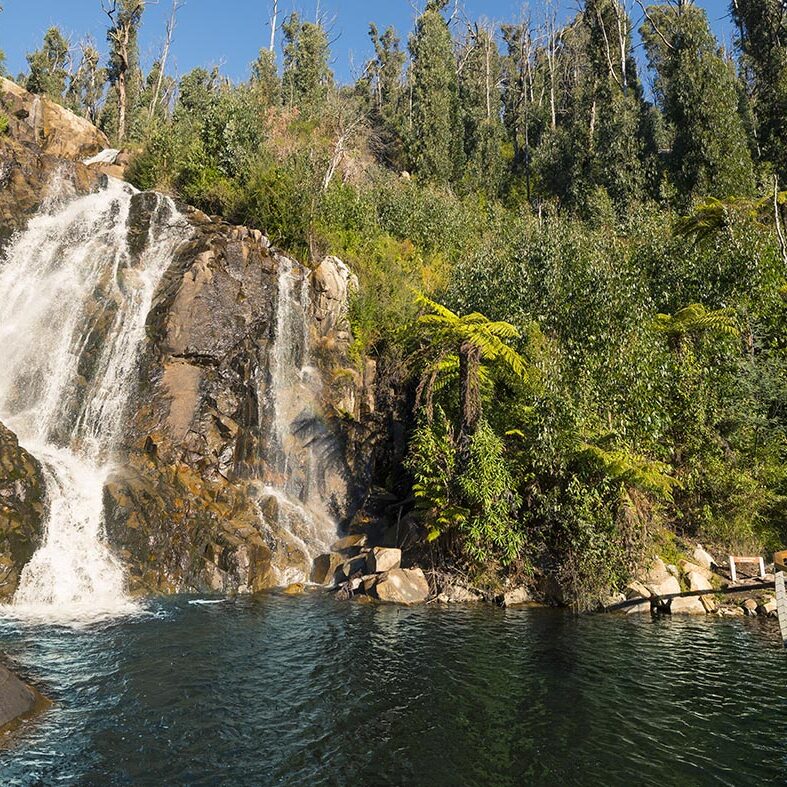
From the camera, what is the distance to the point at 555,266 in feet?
66.9

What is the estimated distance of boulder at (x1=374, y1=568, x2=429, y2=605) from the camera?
14.7 metres

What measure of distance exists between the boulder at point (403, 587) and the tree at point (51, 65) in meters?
53.1

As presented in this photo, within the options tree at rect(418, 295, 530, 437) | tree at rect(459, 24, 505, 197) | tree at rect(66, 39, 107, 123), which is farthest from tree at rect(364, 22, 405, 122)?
tree at rect(418, 295, 530, 437)

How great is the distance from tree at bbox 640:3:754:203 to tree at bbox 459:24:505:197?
1505 centimetres

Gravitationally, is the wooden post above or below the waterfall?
below

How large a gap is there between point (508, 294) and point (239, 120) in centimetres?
1897

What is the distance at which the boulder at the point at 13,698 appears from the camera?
295 inches

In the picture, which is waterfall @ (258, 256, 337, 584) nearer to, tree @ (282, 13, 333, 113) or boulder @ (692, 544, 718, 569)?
boulder @ (692, 544, 718, 569)

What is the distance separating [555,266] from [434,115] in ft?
104

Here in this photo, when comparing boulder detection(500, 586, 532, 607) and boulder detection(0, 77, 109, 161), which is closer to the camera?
boulder detection(500, 586, 532, 607)

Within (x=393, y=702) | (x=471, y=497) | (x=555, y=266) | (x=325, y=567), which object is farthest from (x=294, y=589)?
(x=555, y=266)

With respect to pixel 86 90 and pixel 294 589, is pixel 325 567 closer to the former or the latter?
pixel 294 589

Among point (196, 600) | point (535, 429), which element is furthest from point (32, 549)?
point (535, 429)

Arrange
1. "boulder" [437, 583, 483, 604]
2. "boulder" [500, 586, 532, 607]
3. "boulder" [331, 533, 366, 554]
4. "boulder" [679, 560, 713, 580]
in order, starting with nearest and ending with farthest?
"boulder" [500, 586, 532, 607], "boulder" [437, 583, 483, 604], "boulder" [679, 560, 713, 580], "boulder" [331, 533, 366, 554]
